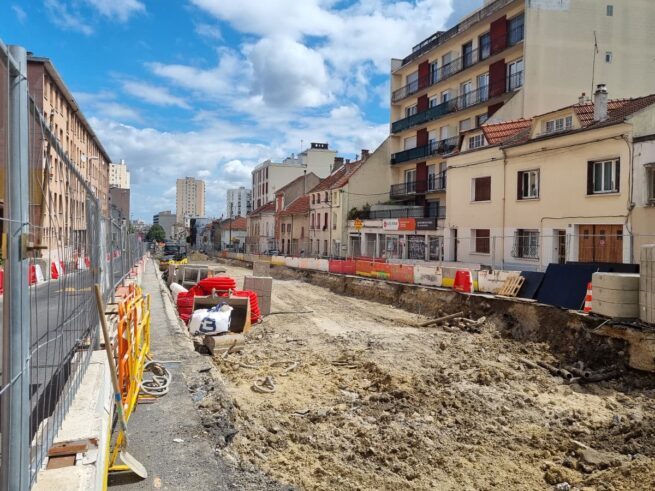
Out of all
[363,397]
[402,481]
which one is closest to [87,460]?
[402,481]

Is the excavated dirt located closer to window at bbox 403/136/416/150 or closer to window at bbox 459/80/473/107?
window at bbox 459/80/473/107

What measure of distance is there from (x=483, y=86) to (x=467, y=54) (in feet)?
11.2

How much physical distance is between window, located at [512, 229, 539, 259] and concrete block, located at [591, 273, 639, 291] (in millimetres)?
10895

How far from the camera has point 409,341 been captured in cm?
1545

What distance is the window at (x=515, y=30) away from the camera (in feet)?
104

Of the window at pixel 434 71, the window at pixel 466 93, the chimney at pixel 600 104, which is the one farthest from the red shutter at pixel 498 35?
the chimney at pixel 600 104

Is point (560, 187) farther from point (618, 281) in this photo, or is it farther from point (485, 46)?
point (485, 46)

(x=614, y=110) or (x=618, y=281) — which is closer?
(x=618, y=281)

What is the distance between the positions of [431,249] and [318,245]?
20.4 m

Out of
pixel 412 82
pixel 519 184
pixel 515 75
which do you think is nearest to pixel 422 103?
pixel 412 82

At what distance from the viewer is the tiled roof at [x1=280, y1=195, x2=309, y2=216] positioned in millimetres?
56994

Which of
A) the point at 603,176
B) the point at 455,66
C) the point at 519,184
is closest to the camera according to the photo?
the point at 603,176

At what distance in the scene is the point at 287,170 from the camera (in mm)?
90875

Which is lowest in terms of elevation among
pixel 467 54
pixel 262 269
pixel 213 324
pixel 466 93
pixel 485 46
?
pixel 262 269
